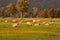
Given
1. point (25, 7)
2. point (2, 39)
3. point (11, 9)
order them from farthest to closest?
point (11, 9)
point (25, 7)
point (2, 39)

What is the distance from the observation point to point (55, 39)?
19.1 m

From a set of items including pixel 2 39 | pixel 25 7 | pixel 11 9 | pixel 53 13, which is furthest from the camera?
pixel 53 13

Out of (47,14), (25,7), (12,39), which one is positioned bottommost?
(47,14)

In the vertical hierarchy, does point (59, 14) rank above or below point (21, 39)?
below

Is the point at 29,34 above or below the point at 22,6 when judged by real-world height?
above

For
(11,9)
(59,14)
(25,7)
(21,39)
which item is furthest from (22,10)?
(21,39)

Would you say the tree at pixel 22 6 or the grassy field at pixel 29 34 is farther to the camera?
the tree at pixel 22 6

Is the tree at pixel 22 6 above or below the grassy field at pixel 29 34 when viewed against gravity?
below

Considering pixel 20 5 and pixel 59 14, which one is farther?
pixel 59 14

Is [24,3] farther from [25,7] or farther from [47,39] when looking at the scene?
[47,39]

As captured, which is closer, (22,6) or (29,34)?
(29,34)

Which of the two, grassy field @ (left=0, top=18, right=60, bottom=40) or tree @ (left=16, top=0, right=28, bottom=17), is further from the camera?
tree @ (left=16, top=0, right=28, bottom=17)

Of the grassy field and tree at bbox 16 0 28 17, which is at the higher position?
the grassy field

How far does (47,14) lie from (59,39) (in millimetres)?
105949
